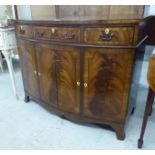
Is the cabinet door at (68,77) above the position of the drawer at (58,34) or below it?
below

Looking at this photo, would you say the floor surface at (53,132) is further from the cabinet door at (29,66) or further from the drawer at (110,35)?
the drawer at (110,35)

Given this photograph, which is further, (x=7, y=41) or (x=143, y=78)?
(x=143, y=78)

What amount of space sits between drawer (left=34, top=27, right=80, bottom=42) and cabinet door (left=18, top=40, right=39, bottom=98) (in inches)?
7.8

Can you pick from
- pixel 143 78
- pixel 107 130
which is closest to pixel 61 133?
pixel 107 130

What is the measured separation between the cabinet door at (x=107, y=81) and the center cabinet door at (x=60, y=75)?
0.32 feet

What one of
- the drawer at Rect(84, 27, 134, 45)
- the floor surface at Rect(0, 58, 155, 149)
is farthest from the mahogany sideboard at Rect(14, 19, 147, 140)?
the floor surface at Rect(0, 58, 155, 149)

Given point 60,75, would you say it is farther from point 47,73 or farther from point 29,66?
point 29,66

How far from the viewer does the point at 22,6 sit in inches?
91.6

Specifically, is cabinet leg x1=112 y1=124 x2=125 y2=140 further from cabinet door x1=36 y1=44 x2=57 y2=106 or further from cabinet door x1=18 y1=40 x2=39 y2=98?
cabinet door x1=18 y1=40 x2=39 y2=98

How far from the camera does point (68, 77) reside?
150 centimetres

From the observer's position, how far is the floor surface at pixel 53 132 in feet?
4.80

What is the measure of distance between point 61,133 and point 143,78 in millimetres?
1313

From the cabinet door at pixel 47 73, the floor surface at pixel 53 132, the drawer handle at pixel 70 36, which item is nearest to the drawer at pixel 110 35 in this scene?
the drawer handle at pixel 70 36

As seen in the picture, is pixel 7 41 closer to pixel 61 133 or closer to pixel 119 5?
pixel 61 133
